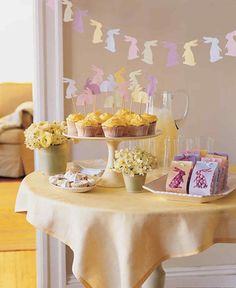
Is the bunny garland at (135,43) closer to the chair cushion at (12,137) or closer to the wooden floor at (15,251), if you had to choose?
the wooden floor at (15,251)

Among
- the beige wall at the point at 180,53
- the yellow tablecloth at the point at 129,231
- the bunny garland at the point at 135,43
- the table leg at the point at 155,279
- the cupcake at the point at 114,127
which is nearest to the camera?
the yellow tablecloth at the point at 129,231

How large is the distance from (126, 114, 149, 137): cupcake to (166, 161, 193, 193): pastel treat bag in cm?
19

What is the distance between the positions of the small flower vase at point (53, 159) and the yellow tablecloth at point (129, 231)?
31 centimetres

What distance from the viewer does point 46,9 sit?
93.7 inches

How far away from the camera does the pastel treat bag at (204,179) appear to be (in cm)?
156

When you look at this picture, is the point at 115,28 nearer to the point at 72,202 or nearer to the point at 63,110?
the point at 63,110

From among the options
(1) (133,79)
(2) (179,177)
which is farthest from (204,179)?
(1) (133,79)

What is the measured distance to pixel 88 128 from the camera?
176 centimetres

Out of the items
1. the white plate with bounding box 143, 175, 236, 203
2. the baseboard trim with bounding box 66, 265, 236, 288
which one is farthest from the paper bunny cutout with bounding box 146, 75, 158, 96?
the baseboard trim with bounding box 66, 265, 236, 288

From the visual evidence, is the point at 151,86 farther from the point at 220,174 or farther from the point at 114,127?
the point at 220,174

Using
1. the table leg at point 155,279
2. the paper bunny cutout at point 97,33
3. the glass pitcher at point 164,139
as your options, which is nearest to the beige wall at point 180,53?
the paper bunny cutout at point 97,33

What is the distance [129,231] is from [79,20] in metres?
1.11

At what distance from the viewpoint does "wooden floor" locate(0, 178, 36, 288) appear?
2783mm

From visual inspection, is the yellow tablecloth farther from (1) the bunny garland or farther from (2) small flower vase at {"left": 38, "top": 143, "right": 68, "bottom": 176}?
(1) the bunny garland
